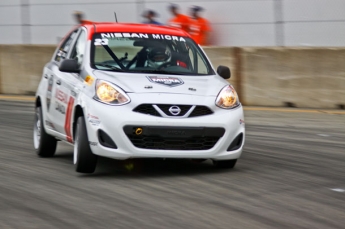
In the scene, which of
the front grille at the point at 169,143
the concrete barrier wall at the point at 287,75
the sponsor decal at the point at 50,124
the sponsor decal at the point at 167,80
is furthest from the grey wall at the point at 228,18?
the front grille at the point at 169,143

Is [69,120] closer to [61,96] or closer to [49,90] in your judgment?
[61,96]

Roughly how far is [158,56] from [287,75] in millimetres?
6683

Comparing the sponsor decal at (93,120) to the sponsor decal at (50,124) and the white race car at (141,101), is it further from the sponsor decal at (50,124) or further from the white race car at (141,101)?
the sponsor decal at (50,124)

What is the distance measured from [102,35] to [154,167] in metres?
1.56

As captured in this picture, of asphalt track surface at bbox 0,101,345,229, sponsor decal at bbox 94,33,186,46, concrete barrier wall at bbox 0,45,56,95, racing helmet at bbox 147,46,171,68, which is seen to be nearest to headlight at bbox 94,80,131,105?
asphalt track surface at bbox 0,101,345,229

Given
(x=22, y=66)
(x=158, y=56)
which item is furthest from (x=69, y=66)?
(x=22, y=66)

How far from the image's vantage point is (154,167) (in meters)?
9.57

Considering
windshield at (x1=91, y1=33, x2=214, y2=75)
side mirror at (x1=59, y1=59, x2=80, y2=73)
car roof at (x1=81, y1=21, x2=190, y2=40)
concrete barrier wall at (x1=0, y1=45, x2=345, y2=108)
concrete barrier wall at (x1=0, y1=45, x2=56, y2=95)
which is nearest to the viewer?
side mirror at (x1=59, y1=59, x2=80, y2=73)

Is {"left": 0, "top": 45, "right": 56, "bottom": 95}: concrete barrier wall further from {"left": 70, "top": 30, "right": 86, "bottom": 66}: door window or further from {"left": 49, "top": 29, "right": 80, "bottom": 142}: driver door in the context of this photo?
{"left": 70, "top": 30, "right": 86, "bottom": 66}: door window

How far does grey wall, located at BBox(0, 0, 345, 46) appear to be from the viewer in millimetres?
16922

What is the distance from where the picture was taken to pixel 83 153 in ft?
28.7

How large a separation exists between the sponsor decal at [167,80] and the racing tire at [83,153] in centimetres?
83

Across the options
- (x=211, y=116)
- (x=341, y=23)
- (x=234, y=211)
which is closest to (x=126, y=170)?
(x=211, y=116)

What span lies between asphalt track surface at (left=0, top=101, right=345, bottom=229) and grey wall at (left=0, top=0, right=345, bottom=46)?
5.39m
